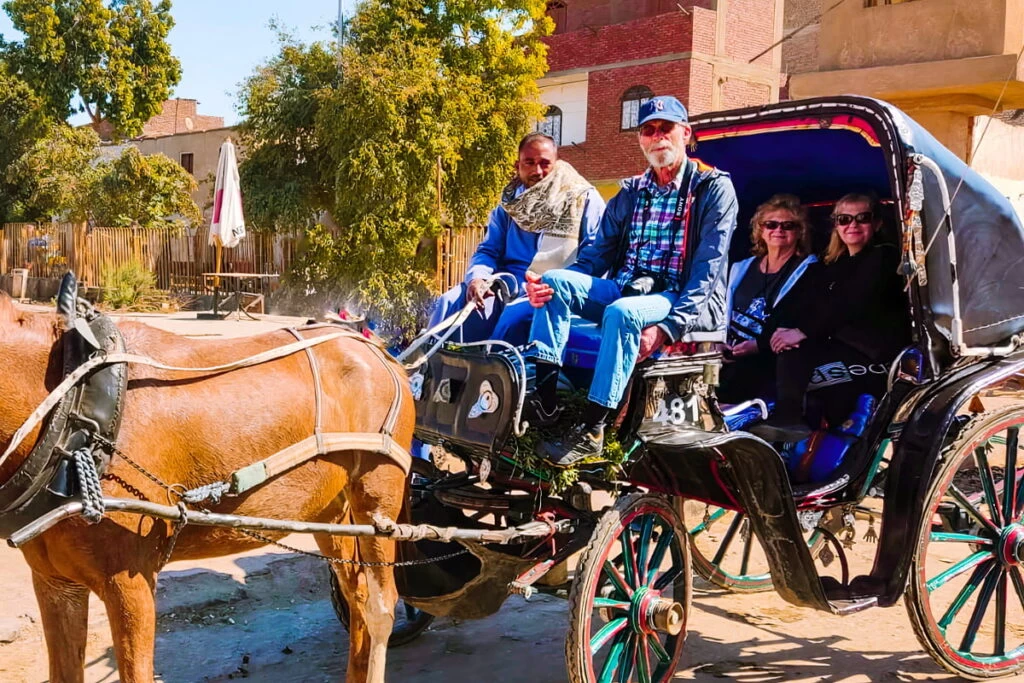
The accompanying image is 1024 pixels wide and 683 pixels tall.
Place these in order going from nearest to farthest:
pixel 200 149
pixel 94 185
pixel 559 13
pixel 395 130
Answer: pixel 395 130, pixel 94 185, pixel 559 13, pixel 200 149

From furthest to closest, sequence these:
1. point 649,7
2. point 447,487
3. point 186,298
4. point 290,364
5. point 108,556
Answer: point 649,7, point 186,298, point 447,487, point 290,364, point 108,556

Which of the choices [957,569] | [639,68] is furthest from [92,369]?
[639,68]

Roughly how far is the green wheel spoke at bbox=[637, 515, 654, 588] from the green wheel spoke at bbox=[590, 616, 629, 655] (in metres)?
0.17

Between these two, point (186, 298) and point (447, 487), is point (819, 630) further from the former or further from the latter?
point (186, 298)

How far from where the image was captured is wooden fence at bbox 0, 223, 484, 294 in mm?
22297

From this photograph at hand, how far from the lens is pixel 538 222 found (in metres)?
5.14

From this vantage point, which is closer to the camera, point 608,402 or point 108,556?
point 108,556

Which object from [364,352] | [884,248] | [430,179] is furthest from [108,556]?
[430,179]

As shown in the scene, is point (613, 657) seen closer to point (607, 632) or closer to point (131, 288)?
point (607, 632)

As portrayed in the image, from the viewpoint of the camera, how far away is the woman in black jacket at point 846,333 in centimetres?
504

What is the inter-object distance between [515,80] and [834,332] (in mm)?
15067

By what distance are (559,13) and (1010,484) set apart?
24.6m

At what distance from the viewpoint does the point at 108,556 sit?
10.4 ft

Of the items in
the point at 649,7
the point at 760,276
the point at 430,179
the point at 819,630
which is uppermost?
the point at 649,7
